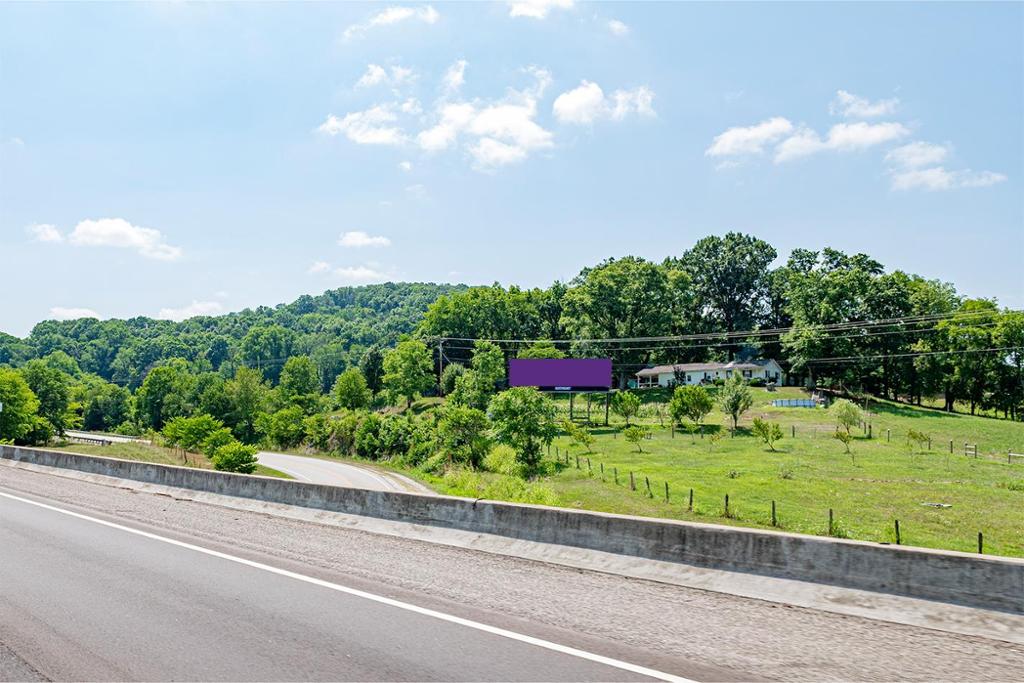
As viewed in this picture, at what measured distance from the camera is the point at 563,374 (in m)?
72.9

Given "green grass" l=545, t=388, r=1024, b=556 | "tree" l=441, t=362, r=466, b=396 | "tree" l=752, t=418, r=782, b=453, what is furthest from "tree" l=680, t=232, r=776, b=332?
"tree" l=752, t=418, r=782, b=453

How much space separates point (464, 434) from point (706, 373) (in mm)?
59235

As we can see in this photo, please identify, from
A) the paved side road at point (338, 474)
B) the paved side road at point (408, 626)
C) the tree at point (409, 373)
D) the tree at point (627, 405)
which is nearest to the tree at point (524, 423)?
the paved side road at point (338, 474)

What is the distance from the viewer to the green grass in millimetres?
26892

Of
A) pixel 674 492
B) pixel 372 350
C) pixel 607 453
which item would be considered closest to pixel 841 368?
pixel 607 453

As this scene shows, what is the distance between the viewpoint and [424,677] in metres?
5.64

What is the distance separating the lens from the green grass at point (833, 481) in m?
26.9

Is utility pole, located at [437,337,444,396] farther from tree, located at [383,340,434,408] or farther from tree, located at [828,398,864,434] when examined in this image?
tree, located at [828,398,864,434]

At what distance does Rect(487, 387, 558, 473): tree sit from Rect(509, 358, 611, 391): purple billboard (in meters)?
22.3

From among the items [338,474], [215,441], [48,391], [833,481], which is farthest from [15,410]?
[833,481]

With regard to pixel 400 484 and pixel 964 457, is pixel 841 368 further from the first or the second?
pixel 400 484

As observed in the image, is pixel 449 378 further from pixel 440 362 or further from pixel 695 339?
pixel 695 339

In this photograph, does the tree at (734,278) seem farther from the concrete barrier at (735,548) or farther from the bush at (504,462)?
the concrete barrier at (735,548)

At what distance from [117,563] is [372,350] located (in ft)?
374
